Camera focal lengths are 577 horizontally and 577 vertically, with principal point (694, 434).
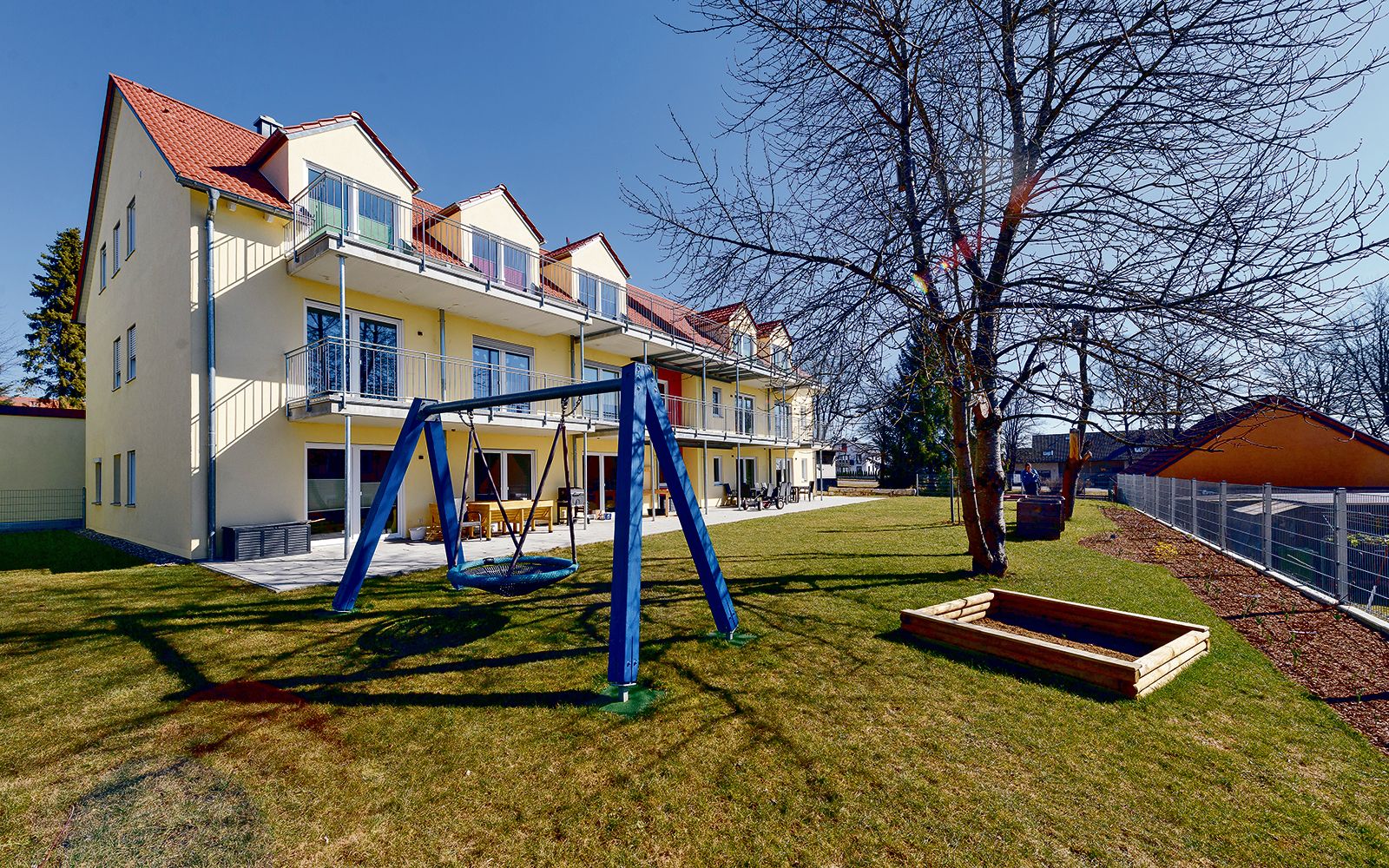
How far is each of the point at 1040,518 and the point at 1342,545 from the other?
20.3 feet

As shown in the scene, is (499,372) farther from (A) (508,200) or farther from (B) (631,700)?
(B) (631,700)

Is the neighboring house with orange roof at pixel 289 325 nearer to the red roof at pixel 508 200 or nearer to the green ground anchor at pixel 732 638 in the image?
the red roof at pixel 508 200

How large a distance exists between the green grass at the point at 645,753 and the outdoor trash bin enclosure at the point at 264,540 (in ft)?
12.7

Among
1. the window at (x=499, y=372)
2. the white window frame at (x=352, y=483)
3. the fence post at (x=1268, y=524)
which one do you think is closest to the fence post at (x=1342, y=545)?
the fence post at (x=1268, y=524)

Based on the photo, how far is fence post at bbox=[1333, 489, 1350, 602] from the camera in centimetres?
598

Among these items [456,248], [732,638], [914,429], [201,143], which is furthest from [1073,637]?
[914,429]

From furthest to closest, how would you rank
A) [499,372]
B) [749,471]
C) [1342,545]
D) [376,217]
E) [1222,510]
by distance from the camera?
[749,471], [499,372], [376,217], [1222,510], [1342,545]

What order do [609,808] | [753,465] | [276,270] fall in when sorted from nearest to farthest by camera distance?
[609,808]
[276,270]
[753,465]

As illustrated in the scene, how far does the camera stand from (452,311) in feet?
46.0

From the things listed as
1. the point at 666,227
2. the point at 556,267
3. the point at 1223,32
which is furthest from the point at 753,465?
the point at 1223,32

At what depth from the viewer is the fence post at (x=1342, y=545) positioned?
5.98m

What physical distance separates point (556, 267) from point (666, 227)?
12261 mm

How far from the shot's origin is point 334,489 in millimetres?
11859

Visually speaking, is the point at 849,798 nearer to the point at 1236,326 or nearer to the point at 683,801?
the point at 683,801
